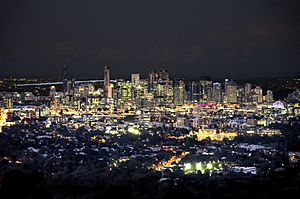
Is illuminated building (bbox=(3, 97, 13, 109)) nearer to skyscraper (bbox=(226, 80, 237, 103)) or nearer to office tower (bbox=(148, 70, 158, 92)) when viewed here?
office tower (bbox=(148, 70, 158, 92))

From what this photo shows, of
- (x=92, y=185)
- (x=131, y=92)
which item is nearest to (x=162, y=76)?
(x=131, y=92)

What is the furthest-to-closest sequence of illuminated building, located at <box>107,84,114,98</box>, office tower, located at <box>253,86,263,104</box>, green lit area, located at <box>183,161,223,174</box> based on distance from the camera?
illuminated building, located at <box>107,84,114,98</box>
office tower, located at <box>253,86,263,104</box>
green lit area, located at <box>183,161,223,174</box>

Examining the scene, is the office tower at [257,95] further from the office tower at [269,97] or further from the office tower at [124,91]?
the office tower at [124,91]

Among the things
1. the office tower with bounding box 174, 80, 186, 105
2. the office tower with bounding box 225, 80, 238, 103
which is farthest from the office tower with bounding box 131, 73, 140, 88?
the office tower with bounding box 225, 80, 238, 103

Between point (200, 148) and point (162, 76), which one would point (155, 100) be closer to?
point (162, 76)

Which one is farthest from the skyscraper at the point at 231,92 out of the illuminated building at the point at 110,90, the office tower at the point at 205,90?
the illuminated building at the point at 110,90

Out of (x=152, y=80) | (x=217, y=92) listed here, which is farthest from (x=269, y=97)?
(x=152, y=80)
